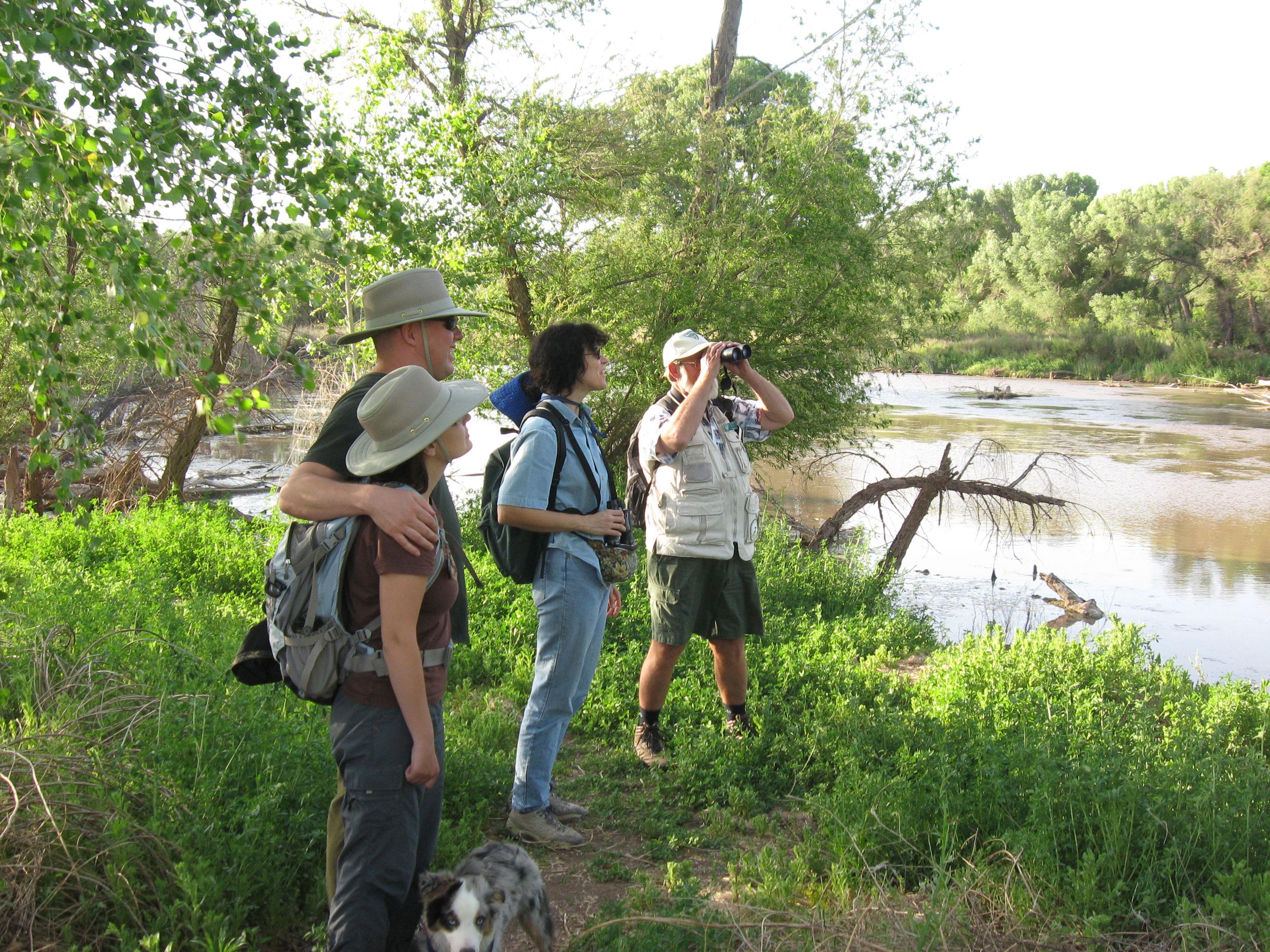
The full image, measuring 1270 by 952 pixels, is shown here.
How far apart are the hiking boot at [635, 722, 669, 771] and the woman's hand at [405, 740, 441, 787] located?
7.43 ft

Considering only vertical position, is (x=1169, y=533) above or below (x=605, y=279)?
below

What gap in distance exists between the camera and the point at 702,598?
4504 mm

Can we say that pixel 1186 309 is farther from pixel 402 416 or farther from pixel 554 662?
pixel 402 416

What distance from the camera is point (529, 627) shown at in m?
6.32

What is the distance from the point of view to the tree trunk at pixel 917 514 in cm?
936

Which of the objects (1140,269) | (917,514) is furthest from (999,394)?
(917,514)

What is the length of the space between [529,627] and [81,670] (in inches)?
108

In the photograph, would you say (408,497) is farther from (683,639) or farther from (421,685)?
(683,639)

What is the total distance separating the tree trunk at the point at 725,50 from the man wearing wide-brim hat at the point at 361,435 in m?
10.4

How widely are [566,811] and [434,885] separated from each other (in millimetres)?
1371

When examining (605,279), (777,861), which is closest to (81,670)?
(777,861)

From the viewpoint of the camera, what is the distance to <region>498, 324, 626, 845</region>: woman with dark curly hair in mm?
3684

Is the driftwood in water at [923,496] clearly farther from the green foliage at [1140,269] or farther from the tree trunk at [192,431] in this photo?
the green foliage at [1140,269]

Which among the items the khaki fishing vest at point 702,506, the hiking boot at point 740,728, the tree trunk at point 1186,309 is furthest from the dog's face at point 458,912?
the tree trunk at point 1186,309
